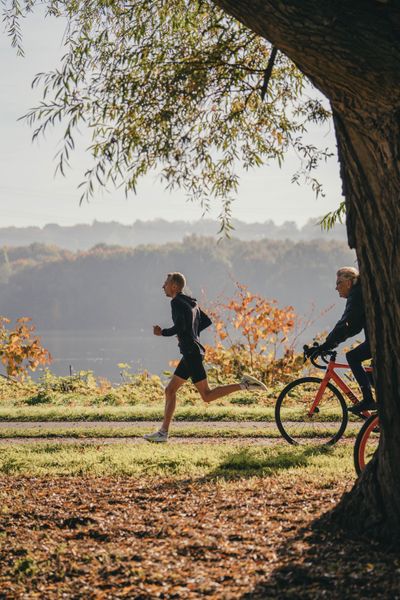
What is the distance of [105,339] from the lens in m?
159

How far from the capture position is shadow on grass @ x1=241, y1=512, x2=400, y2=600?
152 inches

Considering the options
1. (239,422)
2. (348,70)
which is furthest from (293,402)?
(348,70)

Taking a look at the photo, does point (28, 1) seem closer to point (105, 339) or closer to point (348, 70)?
point (348, 70)

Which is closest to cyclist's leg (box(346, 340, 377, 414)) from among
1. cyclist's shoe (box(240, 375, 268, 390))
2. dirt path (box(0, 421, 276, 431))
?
cyclist's shoe (box(240, 375, 268, 390))

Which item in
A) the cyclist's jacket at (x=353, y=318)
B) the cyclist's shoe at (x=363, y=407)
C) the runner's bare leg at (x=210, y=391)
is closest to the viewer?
the cyclist's jacket at (x=353, y=318)

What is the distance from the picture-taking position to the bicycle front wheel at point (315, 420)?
8469mm

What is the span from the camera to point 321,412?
29.7 feet

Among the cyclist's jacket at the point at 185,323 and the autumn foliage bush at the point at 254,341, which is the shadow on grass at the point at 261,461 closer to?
the cyclist's jacket at the point at 185,323

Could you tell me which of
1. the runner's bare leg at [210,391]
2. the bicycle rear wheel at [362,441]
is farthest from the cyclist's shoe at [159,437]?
the bicycle rear wheel at [362,441]

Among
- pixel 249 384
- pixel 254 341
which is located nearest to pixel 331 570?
pixel 249 384

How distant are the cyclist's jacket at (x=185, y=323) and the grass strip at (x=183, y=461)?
1105 millimetres

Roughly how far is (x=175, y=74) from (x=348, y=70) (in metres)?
3.98

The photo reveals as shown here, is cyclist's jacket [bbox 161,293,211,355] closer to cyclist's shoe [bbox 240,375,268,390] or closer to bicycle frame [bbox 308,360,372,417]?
cyclist's shoe [bbox 240,375,268,390]

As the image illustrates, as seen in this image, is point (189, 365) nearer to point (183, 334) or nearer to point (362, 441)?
point (183, 334)
